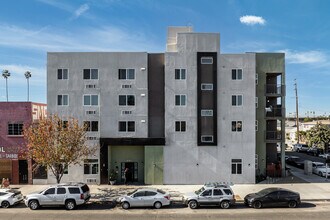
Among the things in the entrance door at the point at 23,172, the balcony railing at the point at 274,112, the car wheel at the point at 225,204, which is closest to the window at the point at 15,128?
the entrance door at the point at 23,172

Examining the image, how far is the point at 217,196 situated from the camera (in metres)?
20.9

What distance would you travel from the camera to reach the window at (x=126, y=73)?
29000 mm

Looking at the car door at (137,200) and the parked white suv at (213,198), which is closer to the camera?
the parked white suv at (213,198)

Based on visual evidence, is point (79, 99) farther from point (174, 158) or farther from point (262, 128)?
point (262, 128)

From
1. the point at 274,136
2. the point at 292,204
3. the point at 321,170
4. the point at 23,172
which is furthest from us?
the point at 321,170

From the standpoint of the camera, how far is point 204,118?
2883cm

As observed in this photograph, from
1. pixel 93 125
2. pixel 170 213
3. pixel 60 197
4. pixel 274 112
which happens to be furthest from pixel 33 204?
pixel 274 112

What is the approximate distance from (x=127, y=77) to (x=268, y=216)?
18036 millimetres

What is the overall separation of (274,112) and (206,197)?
1527 centimetres

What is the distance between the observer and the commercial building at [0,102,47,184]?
28734mm

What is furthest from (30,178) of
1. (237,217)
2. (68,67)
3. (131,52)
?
(237,217)

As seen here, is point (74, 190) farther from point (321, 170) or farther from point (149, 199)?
point (321, 170)

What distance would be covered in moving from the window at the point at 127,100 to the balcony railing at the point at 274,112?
49.0 feet

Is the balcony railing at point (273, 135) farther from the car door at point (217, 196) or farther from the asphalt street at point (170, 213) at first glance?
the car door at point (217, 196)
